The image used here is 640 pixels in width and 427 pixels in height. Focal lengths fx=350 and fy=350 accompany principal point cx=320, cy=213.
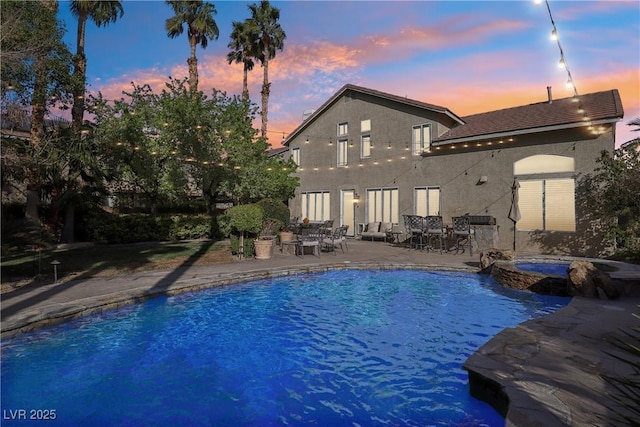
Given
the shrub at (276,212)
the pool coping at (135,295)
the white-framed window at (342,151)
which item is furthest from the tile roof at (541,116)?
the shrub at (276,212)

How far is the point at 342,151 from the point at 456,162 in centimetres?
690

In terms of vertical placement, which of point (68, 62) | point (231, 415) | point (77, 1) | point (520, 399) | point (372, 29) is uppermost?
point (77, 1)

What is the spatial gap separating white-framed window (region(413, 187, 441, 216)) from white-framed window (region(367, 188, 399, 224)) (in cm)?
110

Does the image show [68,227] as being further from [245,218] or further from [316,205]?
[316,205]

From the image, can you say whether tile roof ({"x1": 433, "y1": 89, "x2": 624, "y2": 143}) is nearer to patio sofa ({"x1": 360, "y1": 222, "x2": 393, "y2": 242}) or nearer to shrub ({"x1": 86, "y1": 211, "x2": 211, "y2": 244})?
patio sofa ({"x1": 360, "y1": 222, "x2": 393, "y2": 242})

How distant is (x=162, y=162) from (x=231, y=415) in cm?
1451

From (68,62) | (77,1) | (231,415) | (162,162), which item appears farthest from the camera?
(162,162)

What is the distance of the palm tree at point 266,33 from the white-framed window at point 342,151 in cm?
724

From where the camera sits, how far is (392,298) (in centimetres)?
785

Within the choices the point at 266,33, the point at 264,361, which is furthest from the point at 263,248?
the point at 266,33

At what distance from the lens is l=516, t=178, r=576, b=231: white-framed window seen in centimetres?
1251

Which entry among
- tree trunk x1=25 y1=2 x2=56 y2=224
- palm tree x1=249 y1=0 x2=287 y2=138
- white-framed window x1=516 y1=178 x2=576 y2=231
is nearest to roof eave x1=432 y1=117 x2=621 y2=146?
white-framed window x1=516 y1=178 x2=576 y2=231

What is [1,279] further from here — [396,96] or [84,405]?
[396,96]

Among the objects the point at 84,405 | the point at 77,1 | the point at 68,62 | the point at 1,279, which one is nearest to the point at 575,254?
the point at 84,405
